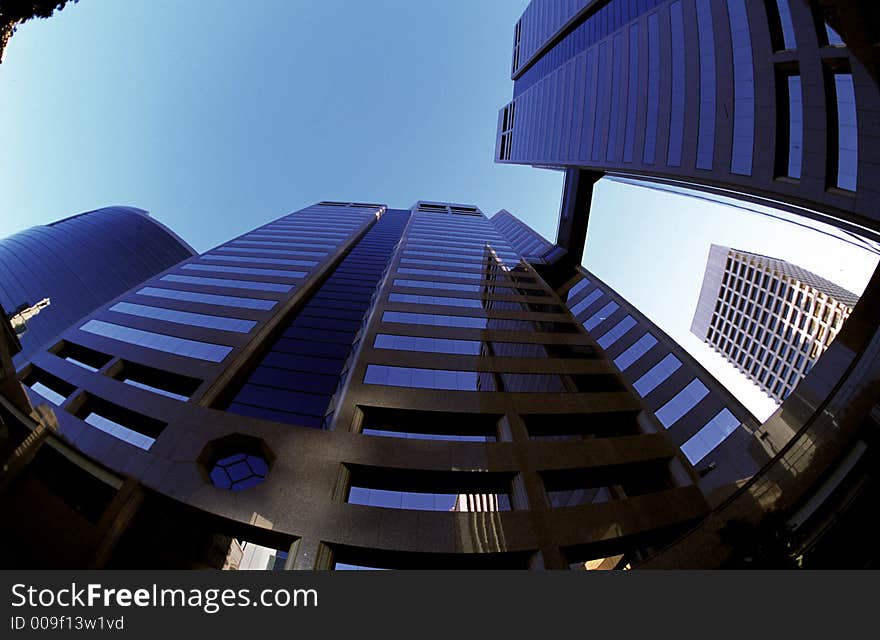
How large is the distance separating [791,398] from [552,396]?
9.94 metres

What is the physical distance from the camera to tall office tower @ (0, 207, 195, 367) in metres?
71.7

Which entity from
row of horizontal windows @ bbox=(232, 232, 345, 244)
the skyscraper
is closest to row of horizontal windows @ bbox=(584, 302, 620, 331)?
the skyscraper

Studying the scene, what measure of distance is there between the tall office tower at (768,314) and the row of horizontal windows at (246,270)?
258 ft

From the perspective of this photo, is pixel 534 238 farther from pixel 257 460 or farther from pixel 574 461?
pixel 257 460

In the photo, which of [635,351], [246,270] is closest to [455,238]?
[246,270]

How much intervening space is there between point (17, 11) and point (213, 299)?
1883 centimetres

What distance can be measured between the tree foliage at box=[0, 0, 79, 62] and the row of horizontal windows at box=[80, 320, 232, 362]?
14.6m

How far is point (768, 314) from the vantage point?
73.3m

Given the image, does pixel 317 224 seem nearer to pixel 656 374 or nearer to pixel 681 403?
→ pixel 656 374

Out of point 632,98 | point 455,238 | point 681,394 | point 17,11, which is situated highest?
point 632,98

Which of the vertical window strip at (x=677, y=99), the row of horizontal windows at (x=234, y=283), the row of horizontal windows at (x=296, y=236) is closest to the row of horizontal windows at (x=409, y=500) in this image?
the row of horizontal windows at (x=234, y=283)

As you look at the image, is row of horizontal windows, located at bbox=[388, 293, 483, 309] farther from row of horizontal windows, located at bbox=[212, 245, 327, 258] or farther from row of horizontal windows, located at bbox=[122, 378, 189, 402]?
row of horizontal windows, located at bbox=[212, 245, 327, 258]
